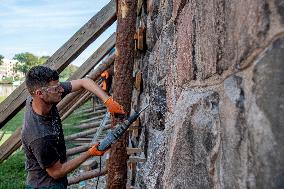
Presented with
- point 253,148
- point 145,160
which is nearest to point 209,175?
point 253,148

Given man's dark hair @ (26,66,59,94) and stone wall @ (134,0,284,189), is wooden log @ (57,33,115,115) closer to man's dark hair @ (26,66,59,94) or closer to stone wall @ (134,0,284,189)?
man's dark hair @ (26,66,59,94)

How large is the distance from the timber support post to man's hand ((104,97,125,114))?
17 centimetres

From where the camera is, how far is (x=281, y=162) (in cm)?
81

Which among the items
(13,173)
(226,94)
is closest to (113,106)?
(226,94)

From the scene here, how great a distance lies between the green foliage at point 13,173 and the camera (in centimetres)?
609

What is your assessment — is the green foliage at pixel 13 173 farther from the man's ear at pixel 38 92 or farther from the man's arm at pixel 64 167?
the man's ear at pixel 38 92

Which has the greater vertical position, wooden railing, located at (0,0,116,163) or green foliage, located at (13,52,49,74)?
green foliage, located at (13,52,49,74)

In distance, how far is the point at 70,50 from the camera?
12.0 ft

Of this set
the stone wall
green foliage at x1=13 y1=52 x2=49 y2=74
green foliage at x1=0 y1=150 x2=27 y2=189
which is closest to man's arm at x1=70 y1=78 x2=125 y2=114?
the stone wall

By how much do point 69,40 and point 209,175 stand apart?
274 cm

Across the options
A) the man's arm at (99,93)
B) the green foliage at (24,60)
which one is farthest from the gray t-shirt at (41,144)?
the green foliage at (24,60)

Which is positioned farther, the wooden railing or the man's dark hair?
the wooden railing

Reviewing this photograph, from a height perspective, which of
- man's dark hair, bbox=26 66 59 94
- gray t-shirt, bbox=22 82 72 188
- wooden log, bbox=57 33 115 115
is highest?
wooden log, bbox=57 33 115 115

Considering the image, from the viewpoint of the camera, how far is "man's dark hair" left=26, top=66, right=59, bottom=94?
114 inches
